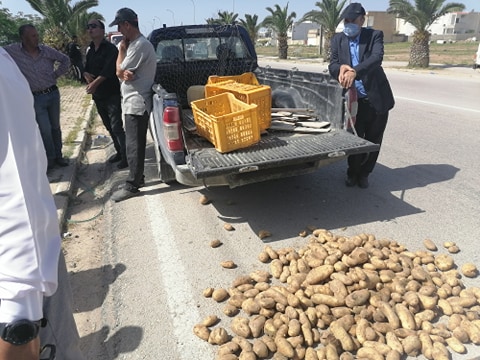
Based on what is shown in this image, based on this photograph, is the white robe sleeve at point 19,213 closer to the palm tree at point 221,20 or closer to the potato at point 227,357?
the potato at point 227,357

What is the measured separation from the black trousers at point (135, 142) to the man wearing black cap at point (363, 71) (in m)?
2.38

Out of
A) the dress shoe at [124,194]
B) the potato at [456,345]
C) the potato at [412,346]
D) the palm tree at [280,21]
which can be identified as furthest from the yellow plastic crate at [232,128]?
the palm tree at [280,21]

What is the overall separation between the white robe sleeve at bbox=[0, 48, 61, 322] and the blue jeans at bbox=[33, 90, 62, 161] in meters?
4.89

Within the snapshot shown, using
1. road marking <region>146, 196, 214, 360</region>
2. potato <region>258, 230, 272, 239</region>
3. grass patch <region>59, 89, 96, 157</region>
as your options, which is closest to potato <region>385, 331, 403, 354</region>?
road marking <region>146, 196, 214, 360</region>

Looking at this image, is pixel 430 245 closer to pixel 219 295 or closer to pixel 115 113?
pixel 219 295

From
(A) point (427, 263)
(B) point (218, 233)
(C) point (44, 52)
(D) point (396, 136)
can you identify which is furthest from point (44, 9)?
(A) point (427, 263)

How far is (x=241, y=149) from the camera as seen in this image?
4.09 m

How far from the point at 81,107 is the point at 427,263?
10976 millimetres

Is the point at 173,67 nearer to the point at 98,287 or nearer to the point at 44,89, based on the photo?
the point at 44,89

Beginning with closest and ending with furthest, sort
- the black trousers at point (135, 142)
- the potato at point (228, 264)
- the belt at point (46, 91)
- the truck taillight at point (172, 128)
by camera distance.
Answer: the potato at point (228, 264)
the truck taillight at point (172, 128)
the black trousers at point (135, 142)
the belt at point (46, 91)

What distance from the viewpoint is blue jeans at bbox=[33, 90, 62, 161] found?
18.7 ft

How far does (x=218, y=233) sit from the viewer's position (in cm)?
410

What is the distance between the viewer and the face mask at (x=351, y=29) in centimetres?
460

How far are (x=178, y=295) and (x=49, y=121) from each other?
406cm
